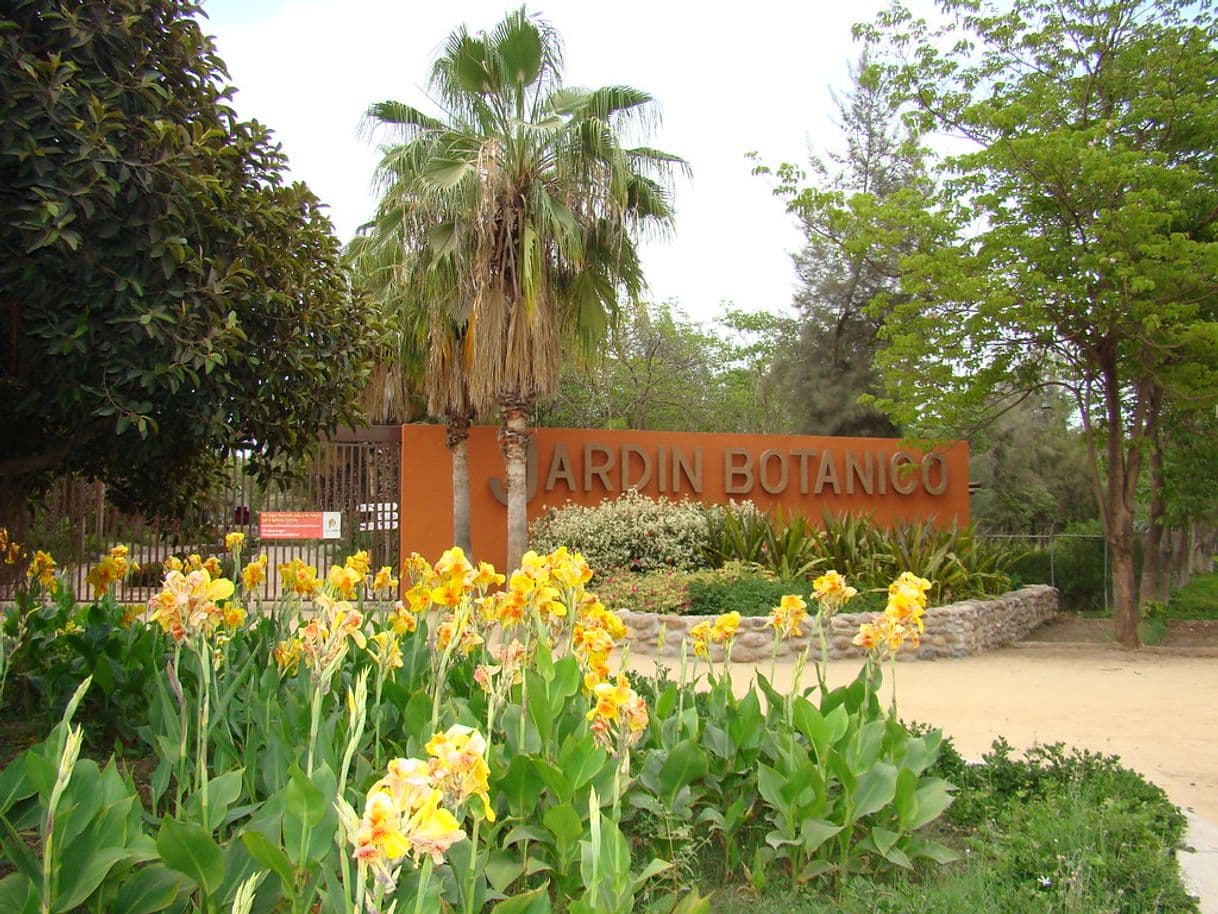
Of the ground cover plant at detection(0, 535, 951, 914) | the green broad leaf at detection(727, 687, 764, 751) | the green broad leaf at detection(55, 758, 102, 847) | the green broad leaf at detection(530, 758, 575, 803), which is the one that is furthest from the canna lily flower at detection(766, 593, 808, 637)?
the green broad leaf at detection(55, 758, 102, 847)

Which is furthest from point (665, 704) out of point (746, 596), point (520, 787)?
point (746, 596)

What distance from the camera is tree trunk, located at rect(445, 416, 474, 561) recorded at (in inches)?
541

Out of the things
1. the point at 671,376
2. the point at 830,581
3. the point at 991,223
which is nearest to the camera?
the point at 830,581

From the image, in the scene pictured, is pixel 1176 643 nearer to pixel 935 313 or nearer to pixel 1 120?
pixel 935 313

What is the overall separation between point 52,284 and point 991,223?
11.1 m

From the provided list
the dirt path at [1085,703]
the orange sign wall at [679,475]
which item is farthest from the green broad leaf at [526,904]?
the orange sign wall at [679,475]

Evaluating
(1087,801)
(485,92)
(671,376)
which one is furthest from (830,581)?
(671,376)

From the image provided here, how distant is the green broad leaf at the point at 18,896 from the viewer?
A: 6.93 feet

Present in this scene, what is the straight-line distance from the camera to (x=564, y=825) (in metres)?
2.75

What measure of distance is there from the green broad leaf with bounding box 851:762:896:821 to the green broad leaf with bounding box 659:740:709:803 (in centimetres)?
55

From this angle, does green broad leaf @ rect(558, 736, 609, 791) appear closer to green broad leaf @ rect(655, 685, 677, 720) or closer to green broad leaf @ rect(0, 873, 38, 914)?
green broad leaf @ rect(655, 685, 677, 720)

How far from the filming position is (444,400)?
45.1 feet

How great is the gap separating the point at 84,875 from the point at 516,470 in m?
10.8

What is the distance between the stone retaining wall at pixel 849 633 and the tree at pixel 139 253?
217 inches
